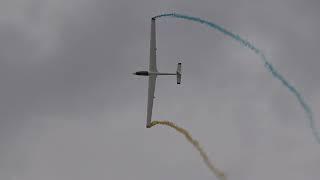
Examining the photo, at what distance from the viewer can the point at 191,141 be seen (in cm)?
12212

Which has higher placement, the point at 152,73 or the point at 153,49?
the point at 153,49

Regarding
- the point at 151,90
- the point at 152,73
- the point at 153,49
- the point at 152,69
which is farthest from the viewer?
the point at 151,90

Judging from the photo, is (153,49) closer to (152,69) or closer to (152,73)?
(152,69)

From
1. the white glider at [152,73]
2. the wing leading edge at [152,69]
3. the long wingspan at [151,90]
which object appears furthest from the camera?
the long wingspan at [151,90]

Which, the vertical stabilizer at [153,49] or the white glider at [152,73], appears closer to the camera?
the vertical stabilizer at [153,49]

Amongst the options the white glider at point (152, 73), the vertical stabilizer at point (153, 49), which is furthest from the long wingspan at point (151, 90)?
the vertical stabilizer at point (153, 49)

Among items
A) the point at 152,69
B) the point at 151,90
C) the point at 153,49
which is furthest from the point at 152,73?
the point at 153,49

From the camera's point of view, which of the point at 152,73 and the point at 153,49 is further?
the point at 152,73

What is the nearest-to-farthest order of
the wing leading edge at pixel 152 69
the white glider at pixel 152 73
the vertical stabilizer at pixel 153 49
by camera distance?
the vertical stabilizer at pixel 153 49
the wing leading edge at pixel 152 69
the white glider at pixel 152 73

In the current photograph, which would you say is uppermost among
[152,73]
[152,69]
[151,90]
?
[152,69]

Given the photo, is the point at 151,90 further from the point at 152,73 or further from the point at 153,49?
the point at 153,49

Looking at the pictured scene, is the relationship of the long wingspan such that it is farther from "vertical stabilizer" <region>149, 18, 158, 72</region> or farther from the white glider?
"vertical stabilizer" <region>149, 18, 158, 72</region>

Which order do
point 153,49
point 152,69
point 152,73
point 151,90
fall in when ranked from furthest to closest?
point 151,90, point 152,69, point 152,73, point 153,49

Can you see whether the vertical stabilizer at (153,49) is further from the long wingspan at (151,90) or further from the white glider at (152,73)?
the long wingspan at (151,90)
